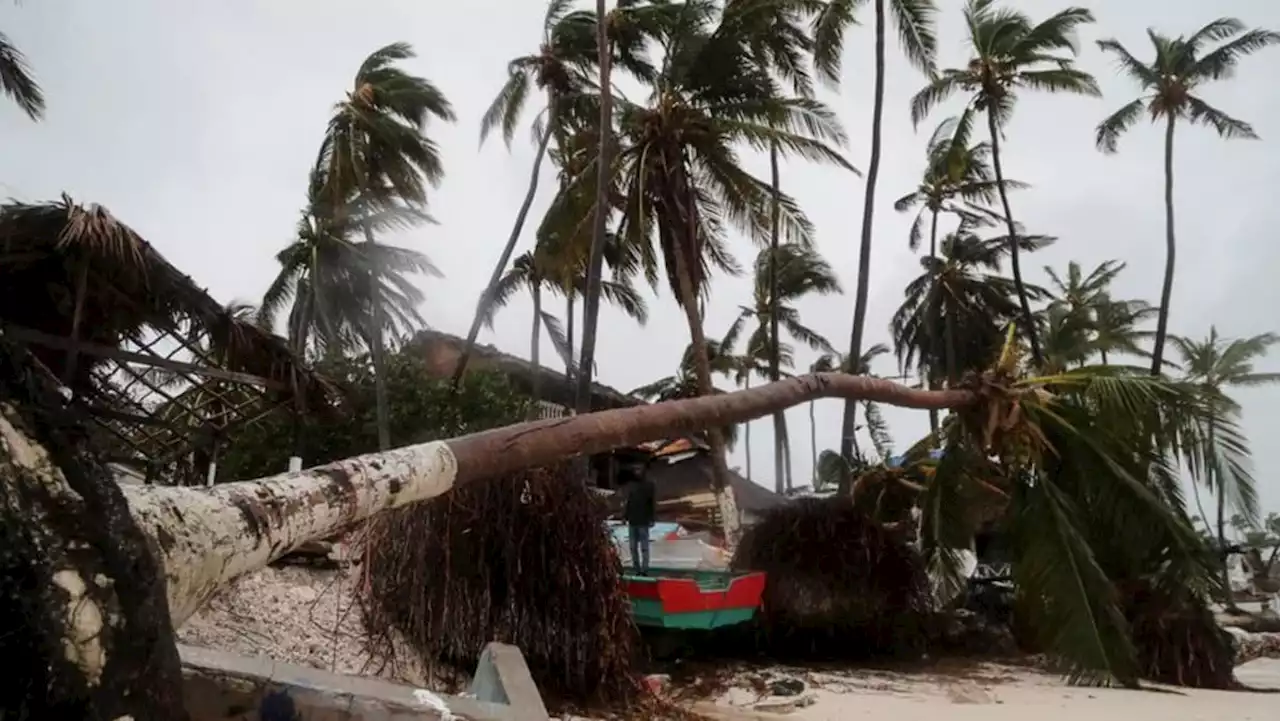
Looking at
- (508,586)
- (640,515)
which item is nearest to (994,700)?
(640,515)

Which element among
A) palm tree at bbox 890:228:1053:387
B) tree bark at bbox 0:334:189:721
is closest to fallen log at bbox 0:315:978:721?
tree bark at bbox 0:334:189:721

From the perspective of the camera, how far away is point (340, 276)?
22.4 metres

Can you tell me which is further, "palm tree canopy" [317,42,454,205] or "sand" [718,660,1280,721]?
"palm tree canopy" [317,42,454,205]

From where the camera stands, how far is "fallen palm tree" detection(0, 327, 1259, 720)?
1708mm

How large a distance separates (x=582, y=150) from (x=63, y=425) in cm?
1659

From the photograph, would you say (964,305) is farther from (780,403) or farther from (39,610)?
(39,610)

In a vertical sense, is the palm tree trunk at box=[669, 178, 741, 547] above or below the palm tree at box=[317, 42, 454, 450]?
below

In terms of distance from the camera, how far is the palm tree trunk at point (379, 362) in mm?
18453

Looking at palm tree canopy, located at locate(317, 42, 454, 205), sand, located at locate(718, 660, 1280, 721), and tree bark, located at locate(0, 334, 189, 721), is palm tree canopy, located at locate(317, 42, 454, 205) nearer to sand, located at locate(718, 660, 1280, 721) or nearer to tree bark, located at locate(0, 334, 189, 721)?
sand, located at locate(718, 660, 1280, 721)

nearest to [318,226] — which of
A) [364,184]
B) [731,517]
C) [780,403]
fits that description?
[364,184]

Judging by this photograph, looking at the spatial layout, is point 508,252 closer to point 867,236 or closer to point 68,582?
point 867,236

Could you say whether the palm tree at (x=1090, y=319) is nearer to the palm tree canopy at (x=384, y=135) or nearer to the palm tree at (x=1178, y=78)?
the palm tree at (x=1178, y=78)

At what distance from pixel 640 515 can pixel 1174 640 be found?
23.7ft

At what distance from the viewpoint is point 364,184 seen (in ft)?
67.1
